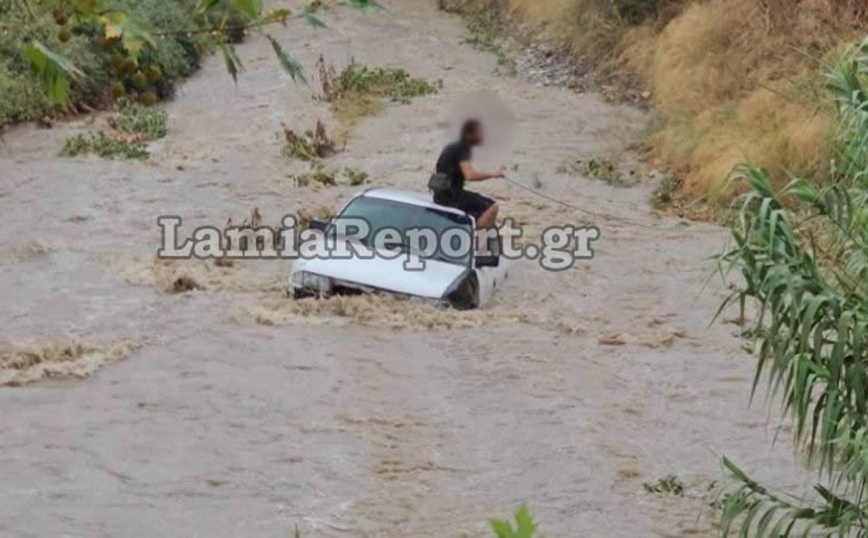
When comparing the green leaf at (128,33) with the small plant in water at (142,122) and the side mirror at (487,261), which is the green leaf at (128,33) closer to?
the side mirror at (487,261)

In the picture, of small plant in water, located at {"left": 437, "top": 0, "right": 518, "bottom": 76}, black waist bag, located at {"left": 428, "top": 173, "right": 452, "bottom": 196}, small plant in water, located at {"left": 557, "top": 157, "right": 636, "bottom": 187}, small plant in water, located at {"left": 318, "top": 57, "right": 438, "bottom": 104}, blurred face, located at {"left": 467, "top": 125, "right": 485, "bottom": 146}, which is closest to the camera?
black waist bag, located at {"left": 428, "top": 173, "right": 452, "bottom": 196}

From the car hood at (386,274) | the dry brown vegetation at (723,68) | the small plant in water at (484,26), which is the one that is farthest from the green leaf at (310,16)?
the small plant in water at (484,26)

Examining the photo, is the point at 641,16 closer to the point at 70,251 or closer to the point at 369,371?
the point at 70,251

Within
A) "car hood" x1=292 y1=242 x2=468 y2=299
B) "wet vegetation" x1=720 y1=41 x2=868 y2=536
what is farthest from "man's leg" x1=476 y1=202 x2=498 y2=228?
"wet vegetation" x1=720 y1=41 x2=868 y2=536

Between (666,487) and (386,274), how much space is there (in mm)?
3404

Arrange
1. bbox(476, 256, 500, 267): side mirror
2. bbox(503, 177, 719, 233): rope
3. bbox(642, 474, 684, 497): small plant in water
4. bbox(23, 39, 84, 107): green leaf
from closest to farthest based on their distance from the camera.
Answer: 1. bbox(23, 39, 84, 107): green leaf
2. bbox(642, 474, 684, 497): small plant in water
3. bbox(476, 256, 500, 267): side mirror
4. bbox(503, 177, 719, 233): rope

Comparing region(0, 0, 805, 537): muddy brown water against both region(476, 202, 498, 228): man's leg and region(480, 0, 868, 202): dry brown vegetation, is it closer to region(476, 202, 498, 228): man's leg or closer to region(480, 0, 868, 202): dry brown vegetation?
region(476, 202, 498, 228): man's leg

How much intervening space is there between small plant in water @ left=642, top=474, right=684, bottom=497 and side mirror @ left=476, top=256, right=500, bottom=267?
133 inches

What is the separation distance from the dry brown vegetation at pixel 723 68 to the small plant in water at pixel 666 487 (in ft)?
30.0

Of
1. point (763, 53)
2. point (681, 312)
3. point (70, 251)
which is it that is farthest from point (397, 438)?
point (763, 53)

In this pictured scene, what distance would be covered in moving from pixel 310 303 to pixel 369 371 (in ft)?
3.66

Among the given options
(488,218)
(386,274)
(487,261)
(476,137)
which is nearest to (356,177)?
(476,137)

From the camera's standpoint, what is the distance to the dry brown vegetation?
68.8 feet

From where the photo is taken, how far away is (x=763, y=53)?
24.1 m
